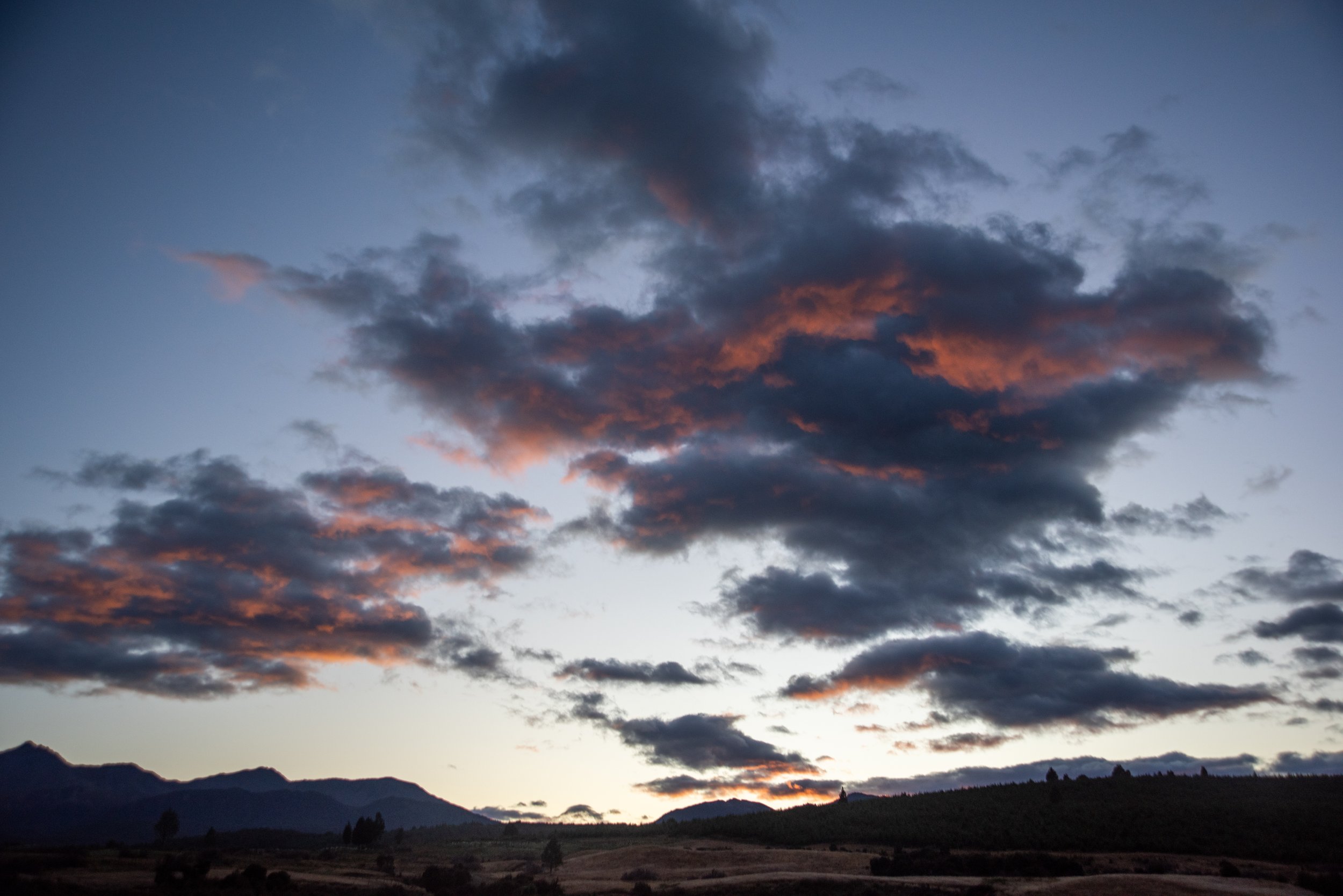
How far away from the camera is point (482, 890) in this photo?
5112 centimetres

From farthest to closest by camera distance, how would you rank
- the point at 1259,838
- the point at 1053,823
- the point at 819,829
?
the point at 819,829
the point at 1053,823
the point at 1259,838

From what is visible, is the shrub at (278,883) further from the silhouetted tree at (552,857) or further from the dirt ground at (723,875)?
the silhouetted tree at (552,857)

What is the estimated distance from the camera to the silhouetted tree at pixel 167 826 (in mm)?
128375

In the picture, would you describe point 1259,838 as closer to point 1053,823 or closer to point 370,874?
point 1053,823

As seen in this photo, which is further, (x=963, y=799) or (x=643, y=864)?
(x=963, y=799)

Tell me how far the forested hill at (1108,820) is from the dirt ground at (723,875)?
23.1 ft

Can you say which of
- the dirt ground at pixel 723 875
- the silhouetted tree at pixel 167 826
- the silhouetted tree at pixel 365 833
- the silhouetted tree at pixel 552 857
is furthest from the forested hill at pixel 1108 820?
the silhouetted tree at pixel 167 826

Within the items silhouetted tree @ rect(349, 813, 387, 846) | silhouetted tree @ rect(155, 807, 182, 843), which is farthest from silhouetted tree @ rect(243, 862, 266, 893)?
silhouetted tree @ rect(155, 807, 182, 843)

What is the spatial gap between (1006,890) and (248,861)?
6004 cm

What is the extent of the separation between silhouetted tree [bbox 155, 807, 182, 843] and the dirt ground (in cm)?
5699

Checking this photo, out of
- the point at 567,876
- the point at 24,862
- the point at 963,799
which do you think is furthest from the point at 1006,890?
the point at 963,799

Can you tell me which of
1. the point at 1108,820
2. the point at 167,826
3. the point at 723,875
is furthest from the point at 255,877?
the point at 167,826

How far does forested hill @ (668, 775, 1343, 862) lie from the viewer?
7131cm

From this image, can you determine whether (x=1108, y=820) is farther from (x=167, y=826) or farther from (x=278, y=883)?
(x=167, y=826)
